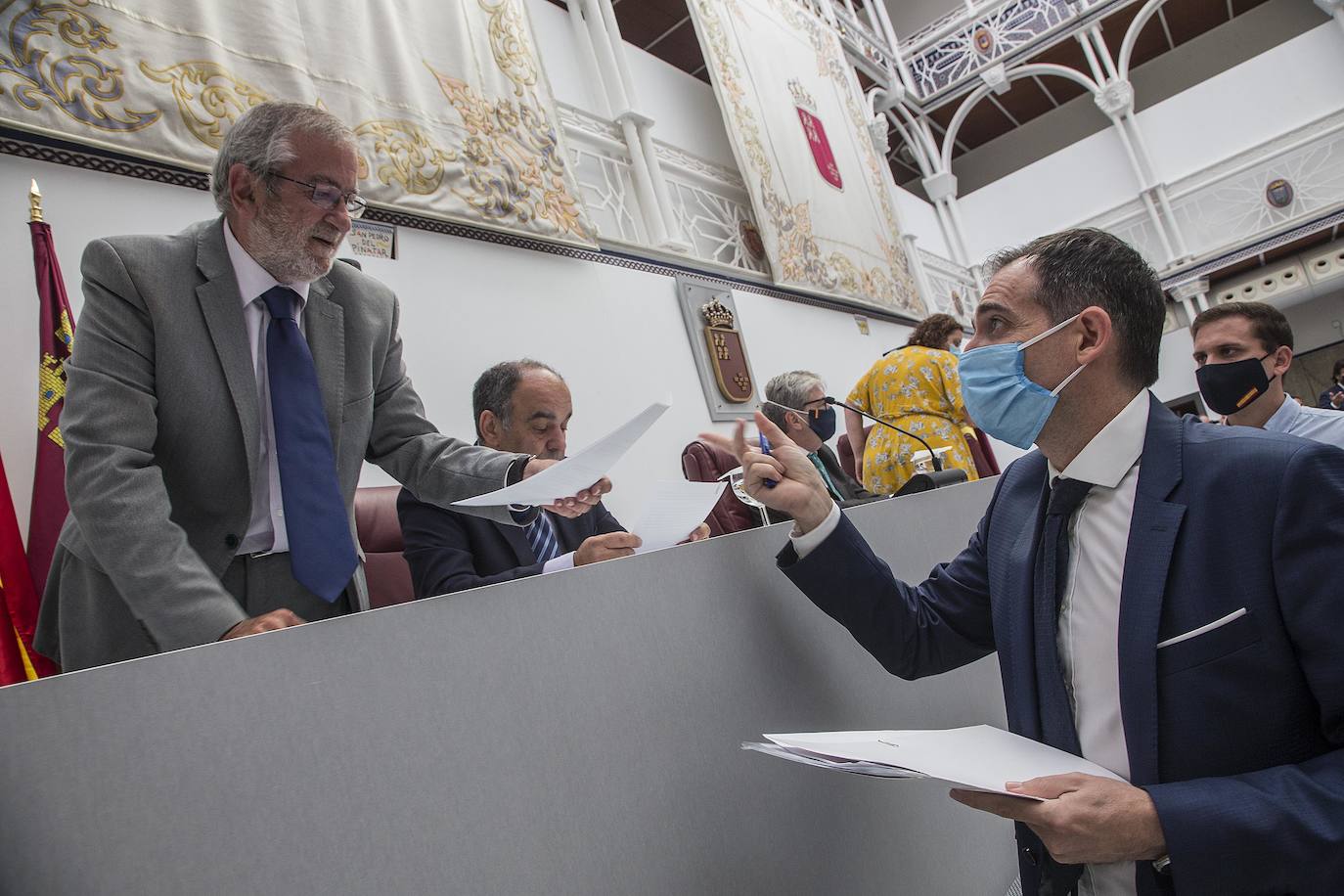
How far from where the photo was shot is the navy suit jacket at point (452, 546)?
71.2 inches

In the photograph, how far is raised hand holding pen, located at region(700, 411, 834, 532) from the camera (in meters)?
1.20

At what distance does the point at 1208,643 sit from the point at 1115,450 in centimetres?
29

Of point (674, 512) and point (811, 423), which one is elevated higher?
point (811, 423)

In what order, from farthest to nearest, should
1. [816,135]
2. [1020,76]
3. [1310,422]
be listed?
[1020,76] → [816,135] → [1310,422]

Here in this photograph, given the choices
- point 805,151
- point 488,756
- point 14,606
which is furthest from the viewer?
point 805,151

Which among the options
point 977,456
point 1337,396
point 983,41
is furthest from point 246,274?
point 983,41

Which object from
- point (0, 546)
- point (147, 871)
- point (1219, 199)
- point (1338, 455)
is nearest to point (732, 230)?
point (0, 546)

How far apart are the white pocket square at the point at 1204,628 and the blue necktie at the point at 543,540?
4.32 feet

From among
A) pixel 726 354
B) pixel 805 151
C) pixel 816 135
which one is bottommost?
pixel 726 354

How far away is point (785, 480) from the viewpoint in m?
1.22

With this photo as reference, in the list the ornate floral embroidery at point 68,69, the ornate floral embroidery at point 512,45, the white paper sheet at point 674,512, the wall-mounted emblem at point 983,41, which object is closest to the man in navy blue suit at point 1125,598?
the white paper sheet at point 674,512

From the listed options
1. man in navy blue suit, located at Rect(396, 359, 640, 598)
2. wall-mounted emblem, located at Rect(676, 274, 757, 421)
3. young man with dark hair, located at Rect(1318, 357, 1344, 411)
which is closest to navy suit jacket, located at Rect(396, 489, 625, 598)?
man in navy blue suit, located at Rect(396, 359, 640, 598)

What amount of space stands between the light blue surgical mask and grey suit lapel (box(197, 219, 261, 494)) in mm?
1110

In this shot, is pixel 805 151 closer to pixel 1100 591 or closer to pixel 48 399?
pixel 48 399
